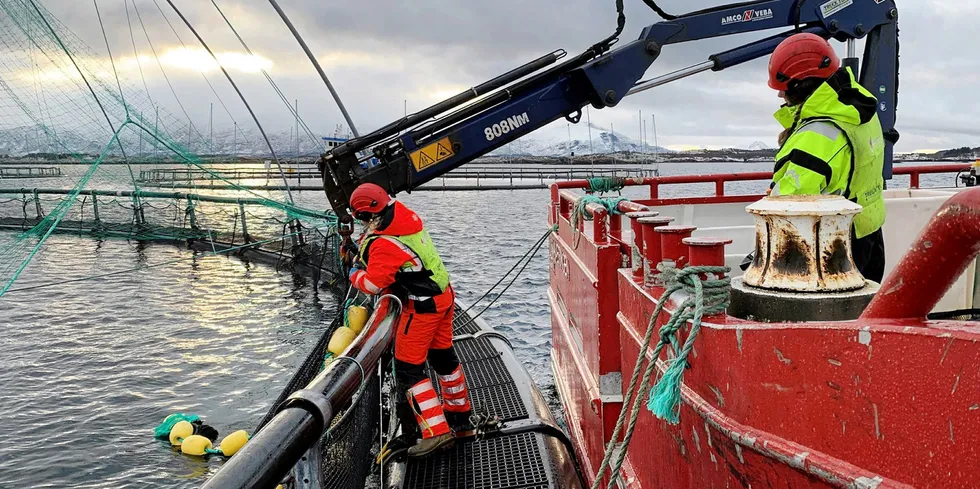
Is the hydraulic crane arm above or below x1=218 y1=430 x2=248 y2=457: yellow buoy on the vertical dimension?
above

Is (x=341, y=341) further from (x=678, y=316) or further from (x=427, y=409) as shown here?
(x=678, y=316)

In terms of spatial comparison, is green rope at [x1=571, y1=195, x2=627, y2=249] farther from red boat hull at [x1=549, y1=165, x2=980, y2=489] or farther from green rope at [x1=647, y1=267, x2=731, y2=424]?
green rope at [x1=647, y1=267, x2=731, y2=424]

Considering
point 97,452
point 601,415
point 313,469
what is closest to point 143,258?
point 97,452

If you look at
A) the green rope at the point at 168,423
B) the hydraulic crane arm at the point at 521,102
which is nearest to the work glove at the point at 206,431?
the green rope at the point at 168,423

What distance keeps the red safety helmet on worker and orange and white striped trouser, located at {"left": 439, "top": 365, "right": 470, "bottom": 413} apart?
3250mm

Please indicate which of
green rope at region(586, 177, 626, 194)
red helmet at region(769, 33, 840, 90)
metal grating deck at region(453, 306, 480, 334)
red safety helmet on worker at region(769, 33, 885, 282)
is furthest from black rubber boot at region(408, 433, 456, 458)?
metal grating deck at region(453, 306, 480, 334)

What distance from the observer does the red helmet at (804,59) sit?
2.78 meters

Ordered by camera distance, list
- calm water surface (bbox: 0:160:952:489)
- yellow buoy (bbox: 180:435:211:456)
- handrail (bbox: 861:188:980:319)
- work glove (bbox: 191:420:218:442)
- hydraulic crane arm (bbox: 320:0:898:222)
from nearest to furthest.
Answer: handrail (bbox: 861:188:980:319) < hydraulic crane arm (bbox: 320:0:898:222) < yellow buoy (bbox: 180:435:211:456) < calm water surface (bbox: 0:160:952:489) < work glove (bbox: 191:420:218:442)

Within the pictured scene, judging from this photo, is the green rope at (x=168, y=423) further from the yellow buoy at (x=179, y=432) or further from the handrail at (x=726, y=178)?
the handrail at (x=726, y=178)

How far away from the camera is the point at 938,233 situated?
4.45 ft

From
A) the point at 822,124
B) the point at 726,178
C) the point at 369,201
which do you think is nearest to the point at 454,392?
the point at 369,201

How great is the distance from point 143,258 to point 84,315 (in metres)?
6.91

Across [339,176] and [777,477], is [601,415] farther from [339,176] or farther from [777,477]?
[339,176]

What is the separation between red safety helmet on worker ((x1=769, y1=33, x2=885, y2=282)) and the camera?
9.07 ft
